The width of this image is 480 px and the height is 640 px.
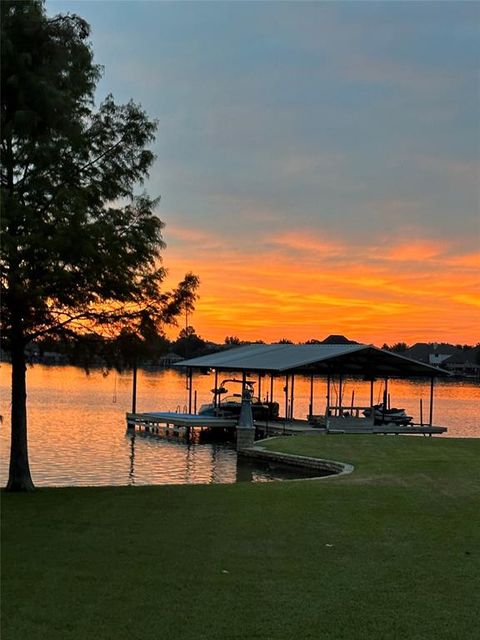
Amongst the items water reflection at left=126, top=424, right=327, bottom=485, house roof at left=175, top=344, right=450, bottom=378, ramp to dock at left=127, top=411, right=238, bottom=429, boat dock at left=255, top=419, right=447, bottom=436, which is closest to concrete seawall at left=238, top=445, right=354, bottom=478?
water reflection at left=126, top=424, right=327, bottom=485

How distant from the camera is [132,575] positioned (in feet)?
21.7

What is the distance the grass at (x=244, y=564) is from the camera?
17.9 ft

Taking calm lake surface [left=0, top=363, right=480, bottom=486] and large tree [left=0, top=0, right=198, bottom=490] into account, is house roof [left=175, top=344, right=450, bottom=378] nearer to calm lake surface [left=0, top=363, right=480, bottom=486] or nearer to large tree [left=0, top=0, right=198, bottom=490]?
calm lake surface [left=0, top=363, right=480, bottom=486]

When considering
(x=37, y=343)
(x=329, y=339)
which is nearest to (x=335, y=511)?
(x=37, y=343)

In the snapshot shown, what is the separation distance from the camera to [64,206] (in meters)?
11.5

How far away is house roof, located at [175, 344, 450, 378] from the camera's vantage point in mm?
31828

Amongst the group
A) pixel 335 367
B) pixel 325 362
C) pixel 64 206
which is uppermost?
pixel 64 206

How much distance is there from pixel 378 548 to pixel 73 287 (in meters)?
6.83

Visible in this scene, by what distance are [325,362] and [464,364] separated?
5242 inches

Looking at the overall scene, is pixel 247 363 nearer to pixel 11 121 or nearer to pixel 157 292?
pixel 157 292

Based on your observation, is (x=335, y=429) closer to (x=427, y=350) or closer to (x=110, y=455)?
(x=110, y=455)

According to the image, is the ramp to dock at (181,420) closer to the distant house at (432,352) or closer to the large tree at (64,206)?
the large tree at (64,206)

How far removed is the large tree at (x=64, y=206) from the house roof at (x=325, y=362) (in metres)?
18.4

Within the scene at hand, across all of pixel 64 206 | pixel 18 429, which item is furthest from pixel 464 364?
pixel 64 206
